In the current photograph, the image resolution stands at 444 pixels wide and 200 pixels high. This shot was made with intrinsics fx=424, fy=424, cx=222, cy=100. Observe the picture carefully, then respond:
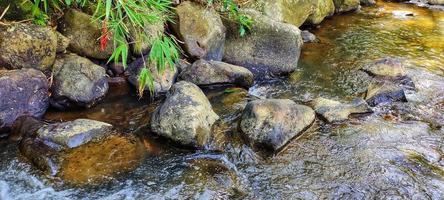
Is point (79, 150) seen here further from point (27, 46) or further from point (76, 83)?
point (27, 46)

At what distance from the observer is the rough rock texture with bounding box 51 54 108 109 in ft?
15.1

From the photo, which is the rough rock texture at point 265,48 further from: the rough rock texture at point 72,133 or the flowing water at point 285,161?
the rough rock texture at point 72,133

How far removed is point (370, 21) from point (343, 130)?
5.14 meters

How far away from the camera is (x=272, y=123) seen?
412 centimetres

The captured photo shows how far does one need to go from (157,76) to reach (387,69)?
10.4 ft

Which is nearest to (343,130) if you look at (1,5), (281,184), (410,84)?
(281,184)

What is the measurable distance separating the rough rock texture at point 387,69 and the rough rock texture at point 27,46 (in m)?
4.17

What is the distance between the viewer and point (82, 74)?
474 centimetres

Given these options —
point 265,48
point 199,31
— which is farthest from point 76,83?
point 265,48

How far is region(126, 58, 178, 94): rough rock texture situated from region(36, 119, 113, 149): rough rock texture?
104 centimetres

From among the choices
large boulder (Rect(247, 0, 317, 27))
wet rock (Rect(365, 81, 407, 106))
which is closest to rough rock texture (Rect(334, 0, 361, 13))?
large boulder (Rect(247, 0, 317, 27))

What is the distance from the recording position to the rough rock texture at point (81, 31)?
4.90 m

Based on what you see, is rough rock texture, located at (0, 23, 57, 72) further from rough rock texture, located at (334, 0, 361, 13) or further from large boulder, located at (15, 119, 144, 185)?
rough rock texture, located at (334, 0, 361, 13)

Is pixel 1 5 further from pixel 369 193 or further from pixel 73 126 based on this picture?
pixel 369 193
